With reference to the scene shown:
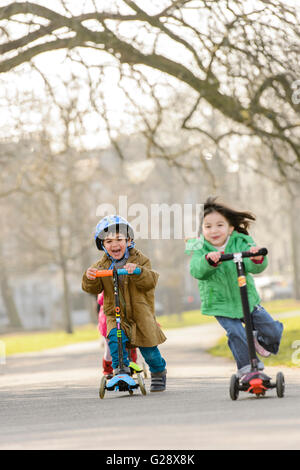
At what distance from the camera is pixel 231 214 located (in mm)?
8016

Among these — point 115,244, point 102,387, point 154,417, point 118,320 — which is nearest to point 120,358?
point 118,320

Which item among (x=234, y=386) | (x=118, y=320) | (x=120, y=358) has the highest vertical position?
(x=118, y=320)

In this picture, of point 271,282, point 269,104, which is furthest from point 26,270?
point 269,104

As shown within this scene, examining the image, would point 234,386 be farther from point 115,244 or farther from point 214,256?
point 115,244

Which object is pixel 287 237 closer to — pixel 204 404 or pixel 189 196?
pixel 189 196

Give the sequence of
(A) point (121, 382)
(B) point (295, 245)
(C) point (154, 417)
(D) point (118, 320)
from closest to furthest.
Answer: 1. (C) point (154, 417)
2. (A) point (121, 382)
3. (D) point (118, 320)
4. (B) point (295, 245)

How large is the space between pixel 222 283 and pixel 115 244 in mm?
1232

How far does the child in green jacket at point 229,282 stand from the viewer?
25.2 ft

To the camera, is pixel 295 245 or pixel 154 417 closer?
pixel 154 417

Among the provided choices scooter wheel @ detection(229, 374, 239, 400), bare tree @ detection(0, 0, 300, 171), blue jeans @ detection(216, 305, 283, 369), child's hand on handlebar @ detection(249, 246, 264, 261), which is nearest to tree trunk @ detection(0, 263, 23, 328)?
bare tree @ detection(0, 0, 300, 171)

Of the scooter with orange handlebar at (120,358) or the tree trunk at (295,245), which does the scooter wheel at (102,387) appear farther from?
the tree trunk at (295,245)

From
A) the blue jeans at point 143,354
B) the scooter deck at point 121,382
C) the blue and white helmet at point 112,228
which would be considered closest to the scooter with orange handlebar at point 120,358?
the scooter deck at point 121,382

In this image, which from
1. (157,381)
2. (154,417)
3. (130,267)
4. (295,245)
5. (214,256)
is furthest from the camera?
(295,245)

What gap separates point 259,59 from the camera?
574 inches
